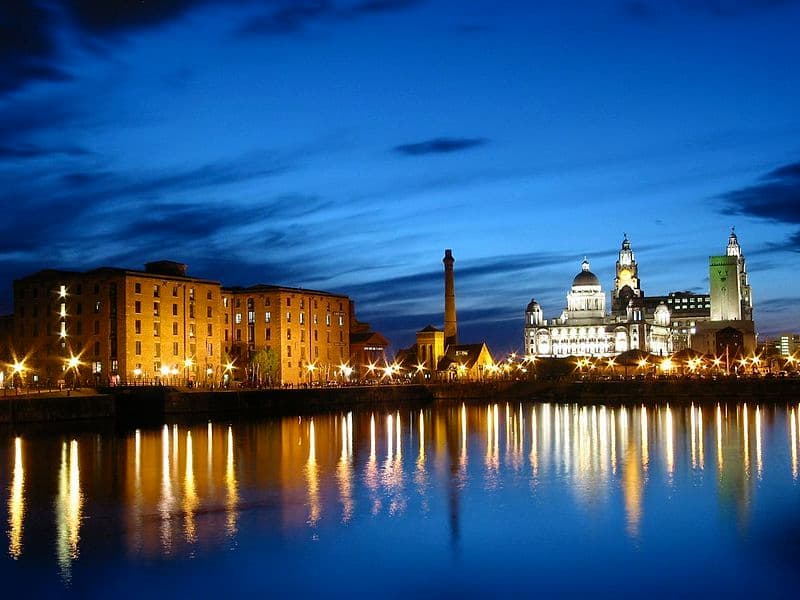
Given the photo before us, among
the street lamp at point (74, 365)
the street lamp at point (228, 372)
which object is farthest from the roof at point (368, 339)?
the street lamp at point (74, 365)

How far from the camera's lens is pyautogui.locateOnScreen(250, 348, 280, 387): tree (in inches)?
3951

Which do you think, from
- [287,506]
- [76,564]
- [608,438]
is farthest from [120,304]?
[76,564]

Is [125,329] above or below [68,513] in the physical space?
above

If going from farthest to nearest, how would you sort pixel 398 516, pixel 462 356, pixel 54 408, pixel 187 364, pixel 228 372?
1. pixel 462 356
2. pixel 228 372
3. pixel 187 364
4. pixel 54 408
5. pixel 398 516

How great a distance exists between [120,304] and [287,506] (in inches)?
2207

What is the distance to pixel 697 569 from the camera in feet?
85.8

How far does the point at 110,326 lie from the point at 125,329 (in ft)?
4.86

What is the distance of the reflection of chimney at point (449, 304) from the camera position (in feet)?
447

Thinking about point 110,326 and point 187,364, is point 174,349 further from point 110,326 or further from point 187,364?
point 110,326

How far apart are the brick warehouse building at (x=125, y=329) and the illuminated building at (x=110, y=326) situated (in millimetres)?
81

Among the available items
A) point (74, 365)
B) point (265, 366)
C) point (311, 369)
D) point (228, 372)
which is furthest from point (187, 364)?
point (311, 369)

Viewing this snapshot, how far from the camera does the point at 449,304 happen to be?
138125 millimetres

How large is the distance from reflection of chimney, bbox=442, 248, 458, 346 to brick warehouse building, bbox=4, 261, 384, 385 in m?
35.8

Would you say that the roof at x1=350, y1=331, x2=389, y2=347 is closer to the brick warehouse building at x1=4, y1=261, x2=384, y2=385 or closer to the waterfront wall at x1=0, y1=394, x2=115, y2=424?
the brick warehouse building at x1=4, y1=261, x2=384, y2=385
